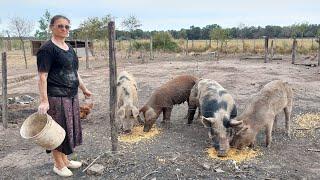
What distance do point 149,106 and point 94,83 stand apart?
736 cm

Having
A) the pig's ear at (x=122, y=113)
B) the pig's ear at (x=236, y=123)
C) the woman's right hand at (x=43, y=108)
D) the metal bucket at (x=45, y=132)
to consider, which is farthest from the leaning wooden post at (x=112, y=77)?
the pig's ear at (x=236, y=123)

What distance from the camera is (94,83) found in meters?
15.2

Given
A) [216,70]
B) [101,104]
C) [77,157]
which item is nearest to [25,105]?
[101,104]

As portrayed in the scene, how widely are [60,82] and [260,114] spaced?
11.8 ft

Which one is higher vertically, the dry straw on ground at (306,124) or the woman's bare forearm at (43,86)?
the woman's bare forearm at (43,86)

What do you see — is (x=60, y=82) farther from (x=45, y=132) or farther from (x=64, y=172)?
(x=64, y=172)

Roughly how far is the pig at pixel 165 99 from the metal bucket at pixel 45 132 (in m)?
2.86

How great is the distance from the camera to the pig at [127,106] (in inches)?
308

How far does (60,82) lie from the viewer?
17.2 ft

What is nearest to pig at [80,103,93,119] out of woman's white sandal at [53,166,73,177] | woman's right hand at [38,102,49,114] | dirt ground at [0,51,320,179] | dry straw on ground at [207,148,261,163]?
dirt ground at [0,51,320,179]

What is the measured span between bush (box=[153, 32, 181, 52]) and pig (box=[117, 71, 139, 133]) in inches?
1075

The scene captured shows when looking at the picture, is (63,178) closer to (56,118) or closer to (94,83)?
(56,118)

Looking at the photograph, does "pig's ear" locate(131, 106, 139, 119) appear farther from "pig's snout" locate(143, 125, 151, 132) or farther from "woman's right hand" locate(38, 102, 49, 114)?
"woman's right hand" locate(38, 102, 49, 114)

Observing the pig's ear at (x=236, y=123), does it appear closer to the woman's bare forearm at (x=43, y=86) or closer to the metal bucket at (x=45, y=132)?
the metal bucket at (x=45, y=132)
